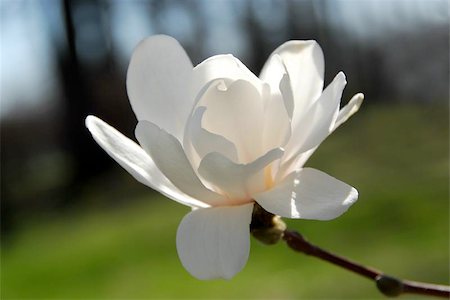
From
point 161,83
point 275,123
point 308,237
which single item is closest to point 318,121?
point 275,123

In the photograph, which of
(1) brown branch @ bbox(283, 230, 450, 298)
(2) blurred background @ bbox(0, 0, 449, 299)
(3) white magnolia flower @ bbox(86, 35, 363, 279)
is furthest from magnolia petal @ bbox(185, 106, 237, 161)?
(2) blurred background @ bbox(0, 0, 449, 299)

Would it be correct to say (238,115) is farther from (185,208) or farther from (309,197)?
(185,208)

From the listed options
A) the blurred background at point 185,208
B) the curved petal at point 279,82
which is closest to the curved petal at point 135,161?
the curved petal at point 279,82

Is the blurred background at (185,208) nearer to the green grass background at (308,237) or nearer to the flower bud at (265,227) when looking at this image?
the green grass background at (308,237)

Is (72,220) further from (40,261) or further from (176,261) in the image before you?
(176,261)

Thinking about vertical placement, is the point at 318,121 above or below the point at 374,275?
above

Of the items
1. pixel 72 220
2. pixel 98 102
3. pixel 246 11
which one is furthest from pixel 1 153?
pixel 246 11

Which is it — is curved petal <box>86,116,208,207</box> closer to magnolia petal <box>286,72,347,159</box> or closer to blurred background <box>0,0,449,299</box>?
magnolia petal <box>286,72,347,159</box>
